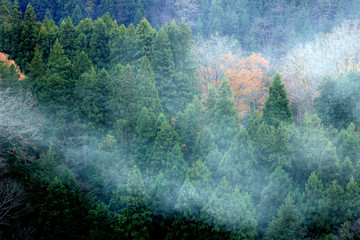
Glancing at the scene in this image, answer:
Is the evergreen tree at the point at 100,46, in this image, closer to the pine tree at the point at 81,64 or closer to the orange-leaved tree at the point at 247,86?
the pine tree at the point at 81,64

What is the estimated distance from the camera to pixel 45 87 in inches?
877

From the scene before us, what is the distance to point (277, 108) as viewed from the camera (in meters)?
20.4

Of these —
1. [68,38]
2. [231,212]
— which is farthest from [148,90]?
[68,38]

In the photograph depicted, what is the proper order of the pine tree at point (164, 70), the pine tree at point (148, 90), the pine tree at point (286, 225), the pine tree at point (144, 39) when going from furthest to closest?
1. the pine tree at point (144, 39)
2. the pine tree at point (164, 70)
3. the pine tree at point (148, 90)
4. the pine tree at point (286, 225)

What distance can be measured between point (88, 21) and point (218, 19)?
21.9 m

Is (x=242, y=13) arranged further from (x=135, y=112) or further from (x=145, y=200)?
(x=145, y=200)

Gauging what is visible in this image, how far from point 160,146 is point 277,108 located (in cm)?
772

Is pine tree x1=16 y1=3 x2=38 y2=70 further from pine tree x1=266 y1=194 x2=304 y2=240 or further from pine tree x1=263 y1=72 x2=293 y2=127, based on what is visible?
pine tree x1=266 y1=194 x2=304 y2=240

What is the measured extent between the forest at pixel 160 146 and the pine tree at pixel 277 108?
0.21ft

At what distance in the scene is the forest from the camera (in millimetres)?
16266

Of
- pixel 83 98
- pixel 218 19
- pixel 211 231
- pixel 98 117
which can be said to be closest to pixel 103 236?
pixel 211 231

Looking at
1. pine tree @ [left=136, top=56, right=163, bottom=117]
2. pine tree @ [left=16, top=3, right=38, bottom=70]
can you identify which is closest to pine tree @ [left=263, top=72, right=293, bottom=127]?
pine tree @ [left=136, top=56, right=163, bottom=117]

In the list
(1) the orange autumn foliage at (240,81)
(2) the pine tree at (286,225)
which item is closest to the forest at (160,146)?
(2) the pine tree at (286,225)

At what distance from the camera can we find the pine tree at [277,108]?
66.7 feet
